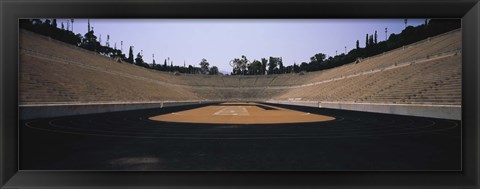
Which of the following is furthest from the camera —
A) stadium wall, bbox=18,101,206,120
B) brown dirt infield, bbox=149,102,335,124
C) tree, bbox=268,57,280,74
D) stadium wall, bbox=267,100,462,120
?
tree, bbox=268,57,280,74

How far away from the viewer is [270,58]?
137 metres

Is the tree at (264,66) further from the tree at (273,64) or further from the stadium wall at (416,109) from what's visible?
the stadium wall at (416,109)

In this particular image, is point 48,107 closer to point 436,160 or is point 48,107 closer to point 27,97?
point 27,97

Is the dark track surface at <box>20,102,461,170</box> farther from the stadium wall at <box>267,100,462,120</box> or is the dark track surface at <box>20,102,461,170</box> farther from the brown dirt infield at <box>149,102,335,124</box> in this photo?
the brown dirt infield at <box>149,102,335,124</box>

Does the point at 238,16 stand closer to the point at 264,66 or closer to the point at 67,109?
the point at 67,109

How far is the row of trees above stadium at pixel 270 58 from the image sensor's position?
1792 inches

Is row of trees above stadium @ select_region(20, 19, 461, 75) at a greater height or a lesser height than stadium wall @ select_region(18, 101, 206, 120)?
greater

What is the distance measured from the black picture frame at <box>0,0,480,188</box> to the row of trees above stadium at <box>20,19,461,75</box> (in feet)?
1.58

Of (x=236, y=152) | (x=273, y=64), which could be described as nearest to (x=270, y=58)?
(x=273, y=64)

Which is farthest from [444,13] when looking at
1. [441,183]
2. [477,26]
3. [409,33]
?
[409,33]

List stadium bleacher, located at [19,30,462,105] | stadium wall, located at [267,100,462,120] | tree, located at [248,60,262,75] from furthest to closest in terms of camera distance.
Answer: tree, located at [248,60,262,75] < stadium bleacher, located at [19,30,462,105] < stadium wall, located at [267,100,462,120]

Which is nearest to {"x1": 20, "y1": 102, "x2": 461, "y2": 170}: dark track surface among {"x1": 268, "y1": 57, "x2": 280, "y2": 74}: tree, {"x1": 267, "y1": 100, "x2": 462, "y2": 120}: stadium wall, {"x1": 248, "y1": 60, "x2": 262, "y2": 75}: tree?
{"x1": 267, "y1": 100, "x2": 462, "y2": 120}: stadium wall

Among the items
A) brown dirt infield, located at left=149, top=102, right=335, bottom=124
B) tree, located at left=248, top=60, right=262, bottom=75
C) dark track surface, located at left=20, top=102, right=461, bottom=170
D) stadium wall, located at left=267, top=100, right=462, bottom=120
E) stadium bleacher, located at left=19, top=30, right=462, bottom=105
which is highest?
tree, located at left=248, top=60, right=262, bottom=75

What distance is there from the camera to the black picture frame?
4.41 m
